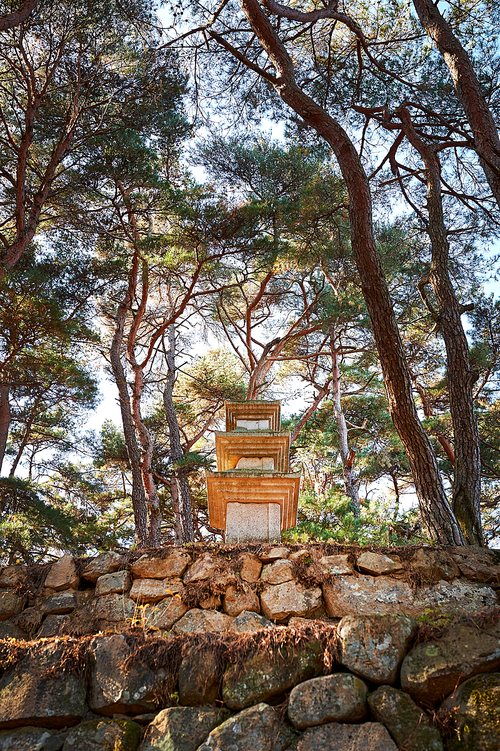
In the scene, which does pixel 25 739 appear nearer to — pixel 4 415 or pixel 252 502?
pixel 252 502

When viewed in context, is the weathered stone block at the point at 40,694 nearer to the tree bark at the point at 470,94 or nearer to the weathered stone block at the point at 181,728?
the weathered stone block at the point at 181,728

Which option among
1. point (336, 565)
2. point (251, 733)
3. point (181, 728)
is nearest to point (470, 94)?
point (336, 565)

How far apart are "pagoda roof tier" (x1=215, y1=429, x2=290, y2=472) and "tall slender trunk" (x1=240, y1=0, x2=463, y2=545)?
1459mm

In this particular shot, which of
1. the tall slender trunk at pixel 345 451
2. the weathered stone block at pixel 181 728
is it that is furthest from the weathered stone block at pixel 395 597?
the tall slender trunk at pixel 345 451

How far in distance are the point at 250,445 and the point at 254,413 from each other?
61cm

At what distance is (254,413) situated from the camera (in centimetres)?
614

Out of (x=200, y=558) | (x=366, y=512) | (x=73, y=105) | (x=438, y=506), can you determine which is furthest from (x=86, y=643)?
(x=73, y=105)

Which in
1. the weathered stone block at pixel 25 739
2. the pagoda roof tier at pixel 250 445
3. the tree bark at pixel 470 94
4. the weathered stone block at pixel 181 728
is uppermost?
the tree bark at pixel 470 94

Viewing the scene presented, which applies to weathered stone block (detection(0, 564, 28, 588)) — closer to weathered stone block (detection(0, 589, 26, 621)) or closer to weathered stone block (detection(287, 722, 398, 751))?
weathered stone block (detection(0, 589, 26, 621))

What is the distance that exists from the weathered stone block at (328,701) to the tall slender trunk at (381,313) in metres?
2.37

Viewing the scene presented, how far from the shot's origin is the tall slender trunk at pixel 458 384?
14.3ft

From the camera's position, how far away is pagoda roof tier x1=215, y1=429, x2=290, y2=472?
220 inches

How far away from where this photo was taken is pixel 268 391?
13.9m

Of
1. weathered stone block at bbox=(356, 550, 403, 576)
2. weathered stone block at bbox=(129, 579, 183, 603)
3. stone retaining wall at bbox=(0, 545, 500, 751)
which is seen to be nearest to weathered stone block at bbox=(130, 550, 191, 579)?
weathered stone block at bbox=(129, 579, 183, 603)
